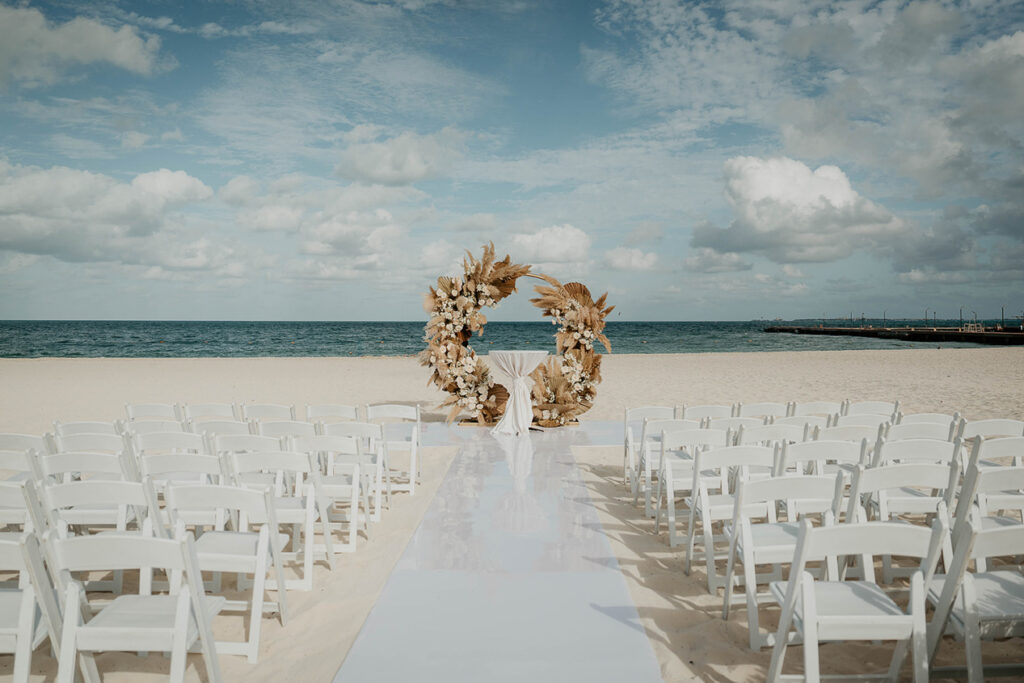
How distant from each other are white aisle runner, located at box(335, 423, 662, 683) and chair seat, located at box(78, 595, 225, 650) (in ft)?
2.73

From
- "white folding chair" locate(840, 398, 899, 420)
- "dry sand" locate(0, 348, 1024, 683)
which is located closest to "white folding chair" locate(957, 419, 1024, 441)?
"white folding chair" locate(840, 398, 899, 420)

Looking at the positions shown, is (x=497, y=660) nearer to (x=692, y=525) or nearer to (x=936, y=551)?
(x=692, y=525)

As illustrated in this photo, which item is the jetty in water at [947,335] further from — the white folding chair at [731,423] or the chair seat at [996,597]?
the chair seat at [996,597]

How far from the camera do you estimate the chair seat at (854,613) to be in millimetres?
2502

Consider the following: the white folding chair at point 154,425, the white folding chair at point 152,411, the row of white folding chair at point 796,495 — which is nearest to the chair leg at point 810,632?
the row of white folding chair at point 796,495

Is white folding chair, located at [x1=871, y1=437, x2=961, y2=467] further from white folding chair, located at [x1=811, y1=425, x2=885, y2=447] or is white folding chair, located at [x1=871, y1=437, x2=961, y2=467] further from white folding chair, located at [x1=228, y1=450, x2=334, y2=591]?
white folding chair, located at [x1=228, y1=450, x2=334, y2=591]

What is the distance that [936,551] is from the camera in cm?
264

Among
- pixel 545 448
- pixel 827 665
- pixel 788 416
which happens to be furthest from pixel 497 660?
pixel 545 448

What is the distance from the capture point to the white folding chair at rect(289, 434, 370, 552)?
15.6ft

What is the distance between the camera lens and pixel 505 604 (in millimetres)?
3801

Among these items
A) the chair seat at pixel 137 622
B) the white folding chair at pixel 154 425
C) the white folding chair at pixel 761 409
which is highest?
the white folding chair at pixel 761 409

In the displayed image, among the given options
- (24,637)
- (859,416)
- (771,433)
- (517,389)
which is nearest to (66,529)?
(24,637)

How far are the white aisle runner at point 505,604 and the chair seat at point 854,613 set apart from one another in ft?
2.84

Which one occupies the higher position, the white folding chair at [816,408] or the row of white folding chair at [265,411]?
the white folding chair at [816,408]
